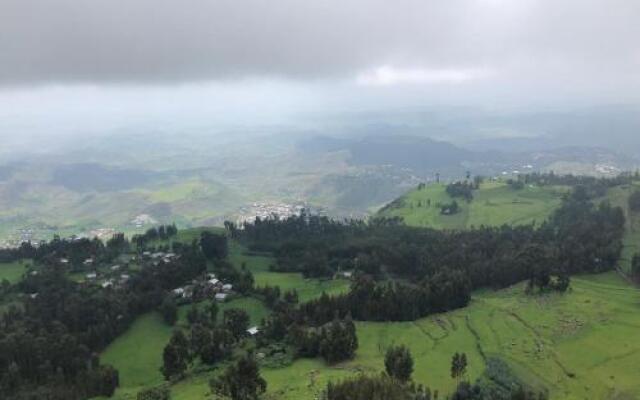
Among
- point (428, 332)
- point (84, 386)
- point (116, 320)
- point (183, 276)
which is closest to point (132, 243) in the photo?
point (183, 276)

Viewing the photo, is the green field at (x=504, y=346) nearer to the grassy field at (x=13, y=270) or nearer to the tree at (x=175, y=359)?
the tree at (x=175, y=359)

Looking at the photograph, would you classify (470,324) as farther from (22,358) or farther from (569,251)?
(22,358)

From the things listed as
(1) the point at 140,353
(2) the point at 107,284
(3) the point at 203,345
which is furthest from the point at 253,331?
(2) the point at 107,284

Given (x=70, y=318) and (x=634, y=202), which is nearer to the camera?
(x=70, y=318)

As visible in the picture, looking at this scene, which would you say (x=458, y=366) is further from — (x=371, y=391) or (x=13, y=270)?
(x=13, y=270)

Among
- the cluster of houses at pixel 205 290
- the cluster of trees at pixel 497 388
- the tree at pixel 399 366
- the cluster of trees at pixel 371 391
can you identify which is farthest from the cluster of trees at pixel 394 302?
the cluster of trees at pixel 371 391
